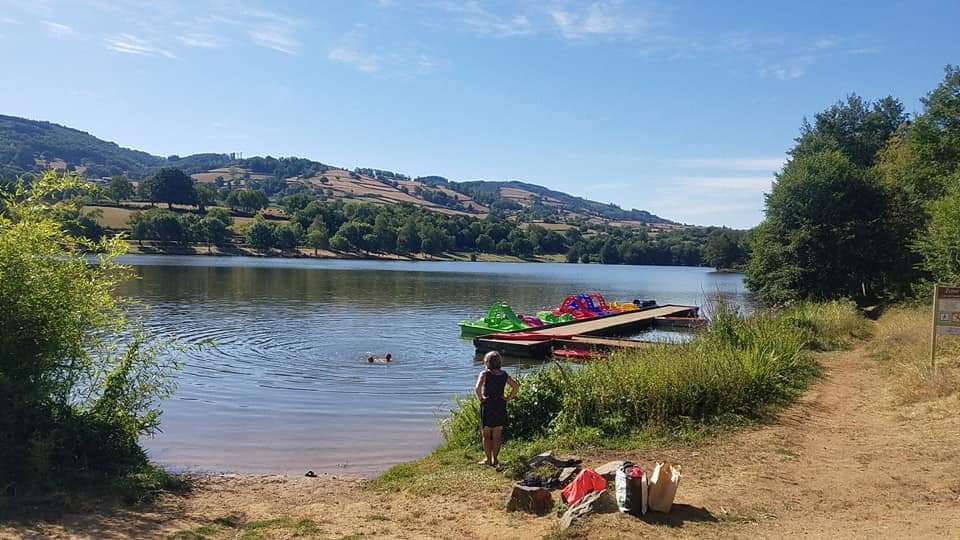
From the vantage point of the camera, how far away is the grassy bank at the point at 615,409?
31.6 ft

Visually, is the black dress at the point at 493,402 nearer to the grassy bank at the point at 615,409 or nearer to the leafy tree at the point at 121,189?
the grassy bank at the point at 615,409

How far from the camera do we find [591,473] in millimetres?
7422

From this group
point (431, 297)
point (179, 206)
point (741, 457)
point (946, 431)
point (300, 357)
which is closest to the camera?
point (741, 457)

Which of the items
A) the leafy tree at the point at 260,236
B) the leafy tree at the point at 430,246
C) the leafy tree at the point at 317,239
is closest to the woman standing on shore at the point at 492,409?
the leafy tree at the point at 260,236

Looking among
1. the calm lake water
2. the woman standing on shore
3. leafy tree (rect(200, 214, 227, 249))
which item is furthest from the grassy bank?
leafy tree (rect(200, 214, 227, 249))

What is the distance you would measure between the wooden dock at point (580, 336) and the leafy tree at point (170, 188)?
12193 centimetres

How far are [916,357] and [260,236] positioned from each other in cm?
11266

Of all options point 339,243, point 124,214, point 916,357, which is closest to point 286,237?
point 339,243

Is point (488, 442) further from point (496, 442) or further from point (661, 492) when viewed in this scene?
point (661, 492)

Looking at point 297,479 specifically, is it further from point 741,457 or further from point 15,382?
point 741,457

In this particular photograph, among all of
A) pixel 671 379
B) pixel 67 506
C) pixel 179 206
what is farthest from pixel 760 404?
pixel 179 206

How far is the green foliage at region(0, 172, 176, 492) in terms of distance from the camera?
812 centimetres

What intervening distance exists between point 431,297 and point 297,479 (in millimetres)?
40205

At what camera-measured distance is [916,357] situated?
49.2 ft
